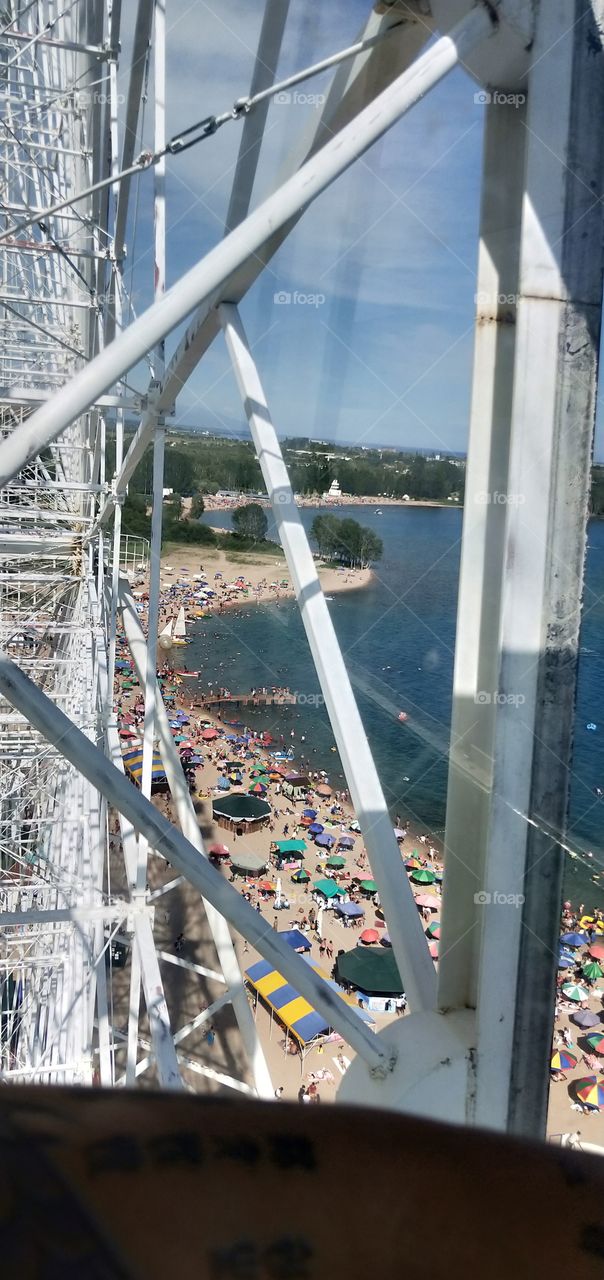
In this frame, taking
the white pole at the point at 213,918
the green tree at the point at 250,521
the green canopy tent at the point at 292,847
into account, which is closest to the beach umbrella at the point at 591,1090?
the white pole at the point at 213,918

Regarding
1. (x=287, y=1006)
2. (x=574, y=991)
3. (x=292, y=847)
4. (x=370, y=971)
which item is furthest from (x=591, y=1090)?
(x=292, y=847)

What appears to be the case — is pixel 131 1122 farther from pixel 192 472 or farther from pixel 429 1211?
pixel 192 472

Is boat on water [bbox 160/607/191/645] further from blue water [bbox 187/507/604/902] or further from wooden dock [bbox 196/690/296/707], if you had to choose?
blue water [bbox 187/507/604/902]

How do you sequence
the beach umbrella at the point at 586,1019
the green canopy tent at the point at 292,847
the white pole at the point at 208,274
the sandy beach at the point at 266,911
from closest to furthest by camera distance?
the white pole at the point at 208,274 < the sandy beach at the point at 266,911 < the beach umbrella at the point at 586,1019 < the green canopy tent at the point at 292,847

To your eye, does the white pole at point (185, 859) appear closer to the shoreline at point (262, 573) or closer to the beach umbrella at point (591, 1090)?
the shoreline at point (262, 573)

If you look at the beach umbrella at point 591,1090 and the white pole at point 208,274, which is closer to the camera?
the white pole at point 208,274

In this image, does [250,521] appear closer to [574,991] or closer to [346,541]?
[346,541]
